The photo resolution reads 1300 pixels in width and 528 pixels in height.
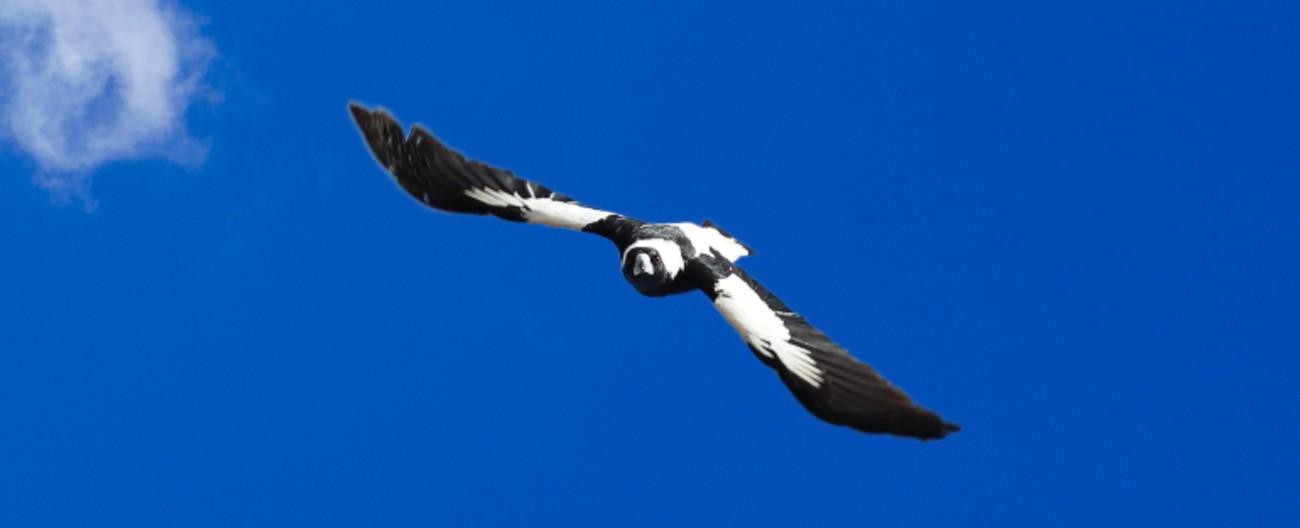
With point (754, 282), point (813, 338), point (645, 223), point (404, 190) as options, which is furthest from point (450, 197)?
point (813, 338)

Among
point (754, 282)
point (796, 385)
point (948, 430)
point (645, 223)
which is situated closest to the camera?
point (948, 430)

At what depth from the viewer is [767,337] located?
53.4 ft

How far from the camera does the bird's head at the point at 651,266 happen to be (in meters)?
17.6

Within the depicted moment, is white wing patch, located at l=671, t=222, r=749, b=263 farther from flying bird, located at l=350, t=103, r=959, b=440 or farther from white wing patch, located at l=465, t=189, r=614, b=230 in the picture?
white wing patch, located at l=465, t=189, r=614, b=230

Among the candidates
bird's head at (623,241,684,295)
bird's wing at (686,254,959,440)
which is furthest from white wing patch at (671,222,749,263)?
bird's wing at (686,254,959,440)

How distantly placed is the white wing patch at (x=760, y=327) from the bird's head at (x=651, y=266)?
2.21ft

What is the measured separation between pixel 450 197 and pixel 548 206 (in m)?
1.33

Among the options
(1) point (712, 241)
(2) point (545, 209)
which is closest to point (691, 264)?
(1) point (712, 241)

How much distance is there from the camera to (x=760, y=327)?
54.0 feet

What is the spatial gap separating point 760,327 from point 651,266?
1749 mm

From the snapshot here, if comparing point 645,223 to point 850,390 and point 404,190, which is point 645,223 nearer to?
point 404,190

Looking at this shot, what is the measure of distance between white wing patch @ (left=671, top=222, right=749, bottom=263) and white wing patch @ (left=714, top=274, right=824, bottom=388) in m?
1.18

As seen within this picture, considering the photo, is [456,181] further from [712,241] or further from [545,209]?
[712,241]

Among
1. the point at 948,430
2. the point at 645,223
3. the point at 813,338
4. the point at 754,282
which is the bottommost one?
the point at 948,430
